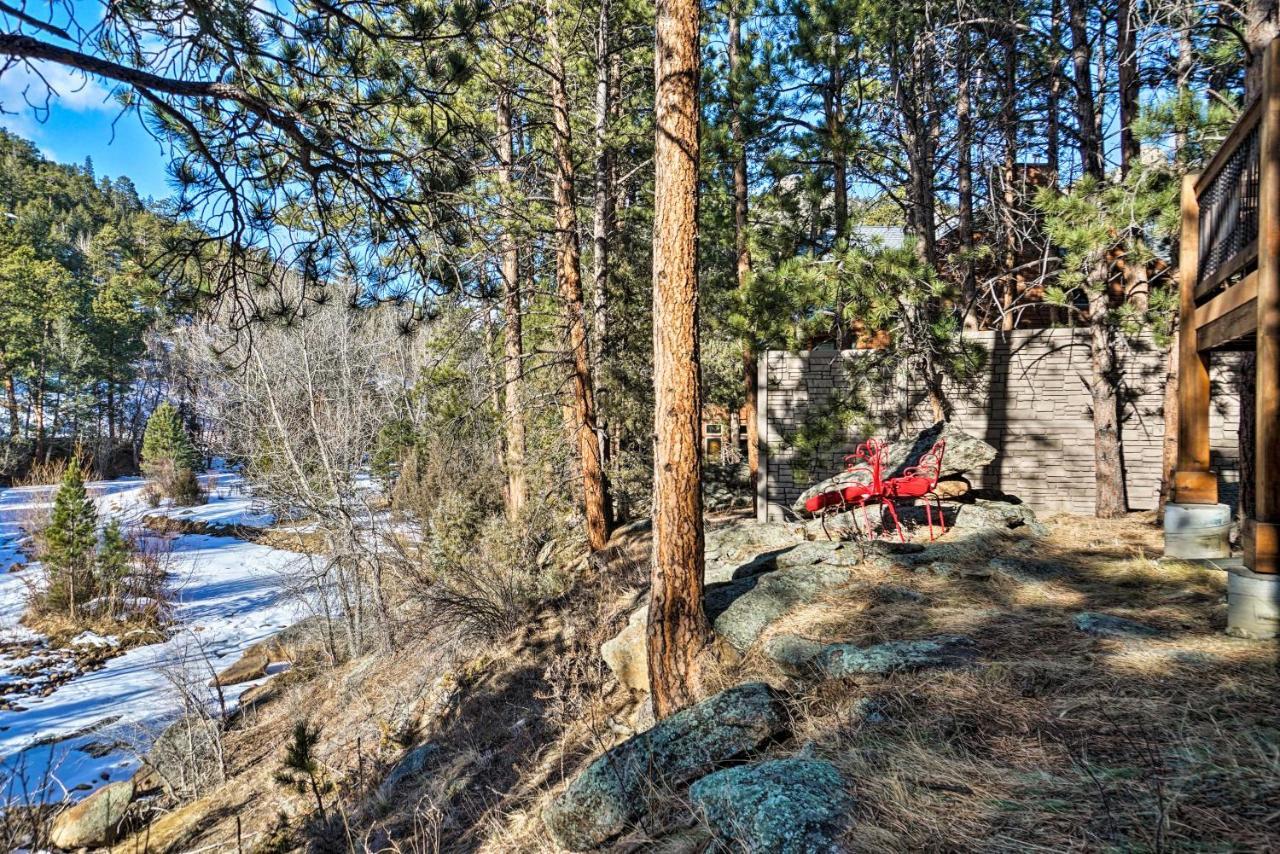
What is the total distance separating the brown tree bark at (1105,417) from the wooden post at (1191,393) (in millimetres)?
2955

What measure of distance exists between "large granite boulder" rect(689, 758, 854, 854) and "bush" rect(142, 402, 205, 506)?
1062 inches

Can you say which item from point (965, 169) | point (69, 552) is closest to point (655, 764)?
point (965, 169)

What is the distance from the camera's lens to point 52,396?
35031mm

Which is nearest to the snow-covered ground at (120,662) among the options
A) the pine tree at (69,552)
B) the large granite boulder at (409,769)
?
the pine tree at (69,552)

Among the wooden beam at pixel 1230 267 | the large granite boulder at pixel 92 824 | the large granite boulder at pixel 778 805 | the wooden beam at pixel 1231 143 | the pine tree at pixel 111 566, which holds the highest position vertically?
the wooden beam at pixel 1231 143

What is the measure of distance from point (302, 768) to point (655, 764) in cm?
260

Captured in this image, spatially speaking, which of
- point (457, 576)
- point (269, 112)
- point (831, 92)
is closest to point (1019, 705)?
point (269, 112)

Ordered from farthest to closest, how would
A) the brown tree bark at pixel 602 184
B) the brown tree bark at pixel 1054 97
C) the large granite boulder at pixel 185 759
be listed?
the brown tree bark at pixel 602 184
the brown tree bark at pixel 1054 97
the large granite boulder at pixel 185 759

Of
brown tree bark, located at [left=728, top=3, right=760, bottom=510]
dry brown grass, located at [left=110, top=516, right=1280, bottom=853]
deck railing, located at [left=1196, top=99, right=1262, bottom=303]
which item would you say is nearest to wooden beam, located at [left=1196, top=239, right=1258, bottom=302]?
deck railing, located at [left=1196, top=99, right=1262, bottom=303]

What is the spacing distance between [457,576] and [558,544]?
1703 millimetres

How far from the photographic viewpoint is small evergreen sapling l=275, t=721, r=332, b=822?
4228 millimetres

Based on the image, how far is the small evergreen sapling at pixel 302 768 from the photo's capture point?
13.9ft

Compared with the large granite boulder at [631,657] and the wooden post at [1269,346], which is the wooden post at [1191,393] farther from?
the large granite boulder at [631,657]

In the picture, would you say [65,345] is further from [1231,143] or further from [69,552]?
[1231,143]
